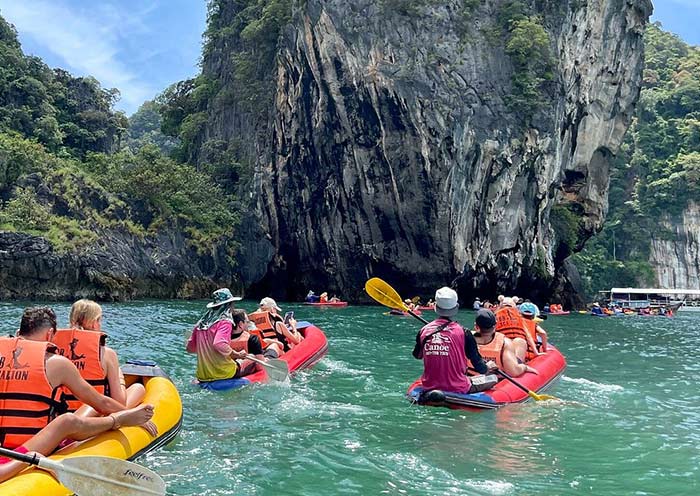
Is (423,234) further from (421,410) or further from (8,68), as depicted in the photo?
(8,68)

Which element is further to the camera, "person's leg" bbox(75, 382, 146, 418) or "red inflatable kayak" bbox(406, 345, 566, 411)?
"red inflatable kayak" bbox(406, 345, 566, 411)

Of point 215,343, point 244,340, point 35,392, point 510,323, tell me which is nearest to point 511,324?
point 510,323

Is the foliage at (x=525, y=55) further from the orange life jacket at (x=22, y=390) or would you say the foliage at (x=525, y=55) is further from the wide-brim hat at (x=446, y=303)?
the orange life jacket at (x=22, y=390)

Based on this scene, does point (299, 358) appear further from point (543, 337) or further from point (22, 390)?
point (22, 390)

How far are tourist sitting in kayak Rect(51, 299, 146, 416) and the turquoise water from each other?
0.77m

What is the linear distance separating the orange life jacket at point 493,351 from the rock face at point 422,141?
71.9ft

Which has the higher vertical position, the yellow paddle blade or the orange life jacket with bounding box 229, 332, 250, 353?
the yellow paddle blade

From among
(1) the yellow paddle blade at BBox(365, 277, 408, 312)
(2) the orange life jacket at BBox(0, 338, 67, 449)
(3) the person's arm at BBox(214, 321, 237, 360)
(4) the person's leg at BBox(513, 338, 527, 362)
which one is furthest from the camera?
(1) the yellow paddle blade at BBox(365, 277, 408, 312)

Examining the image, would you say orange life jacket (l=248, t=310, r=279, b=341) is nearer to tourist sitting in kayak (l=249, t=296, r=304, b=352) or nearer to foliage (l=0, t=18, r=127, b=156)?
tourist sitting in kayak (l=249, t=296, r=304, b=352)

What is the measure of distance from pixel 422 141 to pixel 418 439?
24481 mm

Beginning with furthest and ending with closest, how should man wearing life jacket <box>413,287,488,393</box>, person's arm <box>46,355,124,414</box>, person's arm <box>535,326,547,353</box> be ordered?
1. person's arm <box>535,326,547,353</box>
2. man wearing life jacket <box>413,287,488,393</box>
3. person's arm <box>46,355,124,414</box>

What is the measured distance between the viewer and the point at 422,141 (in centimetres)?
2934

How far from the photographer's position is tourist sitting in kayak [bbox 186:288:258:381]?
25.9 feet

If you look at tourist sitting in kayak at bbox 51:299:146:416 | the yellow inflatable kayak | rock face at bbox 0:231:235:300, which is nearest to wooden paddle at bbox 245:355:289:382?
the yellow inflatable kayak
